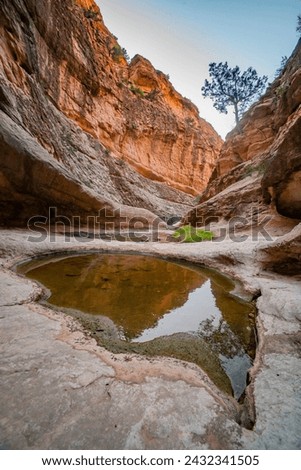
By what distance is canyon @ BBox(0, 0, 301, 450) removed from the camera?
103 cm

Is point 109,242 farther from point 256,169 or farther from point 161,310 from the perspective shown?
point 256,169

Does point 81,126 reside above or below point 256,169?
above

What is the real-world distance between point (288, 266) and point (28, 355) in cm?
431

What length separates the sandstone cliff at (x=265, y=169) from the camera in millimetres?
6605

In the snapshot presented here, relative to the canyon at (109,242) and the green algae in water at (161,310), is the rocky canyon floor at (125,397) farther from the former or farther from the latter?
the green algae in water at (161,310)

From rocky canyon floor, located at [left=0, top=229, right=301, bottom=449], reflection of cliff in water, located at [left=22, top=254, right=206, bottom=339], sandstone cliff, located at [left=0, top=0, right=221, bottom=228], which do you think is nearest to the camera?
rocky canyon floor, located at [left=0, top=229, right=301, bottom=449]

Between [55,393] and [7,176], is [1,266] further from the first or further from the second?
[7,176]

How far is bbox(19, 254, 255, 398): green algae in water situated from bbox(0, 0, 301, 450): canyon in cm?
20

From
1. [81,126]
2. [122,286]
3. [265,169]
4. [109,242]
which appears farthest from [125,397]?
[81,126]

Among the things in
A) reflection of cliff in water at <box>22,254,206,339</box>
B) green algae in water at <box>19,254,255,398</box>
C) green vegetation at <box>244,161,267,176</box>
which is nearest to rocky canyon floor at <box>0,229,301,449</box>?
green algae in water at <box>19,254,255,398</box>

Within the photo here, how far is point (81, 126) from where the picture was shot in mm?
15180

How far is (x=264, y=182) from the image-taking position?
7766mm

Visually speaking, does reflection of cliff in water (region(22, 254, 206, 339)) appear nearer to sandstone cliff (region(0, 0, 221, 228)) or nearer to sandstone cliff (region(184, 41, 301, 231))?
sandstone cliff (region(0, 0, 221, 228))

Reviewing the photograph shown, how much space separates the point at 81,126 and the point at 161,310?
52.0 ft
